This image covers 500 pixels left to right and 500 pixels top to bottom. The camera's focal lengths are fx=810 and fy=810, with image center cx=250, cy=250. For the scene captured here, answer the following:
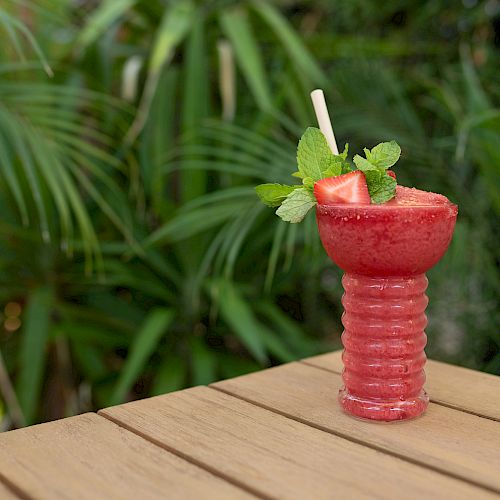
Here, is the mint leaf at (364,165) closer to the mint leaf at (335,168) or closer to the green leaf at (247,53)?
the mint leaf at (335,168)

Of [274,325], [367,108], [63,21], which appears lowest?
[274,325]

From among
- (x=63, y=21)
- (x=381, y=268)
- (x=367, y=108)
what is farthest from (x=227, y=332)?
(x=381, y=268)

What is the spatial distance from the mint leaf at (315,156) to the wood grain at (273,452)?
259 mm

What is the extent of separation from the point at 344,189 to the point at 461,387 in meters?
0.30

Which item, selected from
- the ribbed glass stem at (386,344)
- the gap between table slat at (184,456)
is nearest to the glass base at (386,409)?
the ribbed glass stem at (386,344)

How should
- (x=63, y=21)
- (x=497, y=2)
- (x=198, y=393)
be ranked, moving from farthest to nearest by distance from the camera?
(x=497, y=2)
(x=63, y=21)
(x=198, y=393)

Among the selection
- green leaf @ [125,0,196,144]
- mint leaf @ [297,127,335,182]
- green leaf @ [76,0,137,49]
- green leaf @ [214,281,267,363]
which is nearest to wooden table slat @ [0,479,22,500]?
mint leaf @ [297,127,335,182]

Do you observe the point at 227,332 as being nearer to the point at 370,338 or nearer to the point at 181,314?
the point at 181,314

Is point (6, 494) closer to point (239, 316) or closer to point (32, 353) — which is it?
point (239, 316)

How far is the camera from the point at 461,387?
3.13 ft

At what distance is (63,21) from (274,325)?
35.4 inches

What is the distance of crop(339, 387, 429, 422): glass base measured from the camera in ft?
2.74

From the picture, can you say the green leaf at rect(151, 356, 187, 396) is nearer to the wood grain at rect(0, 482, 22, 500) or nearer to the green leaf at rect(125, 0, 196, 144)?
the green leaf at rect(125, 0, 196, 144)

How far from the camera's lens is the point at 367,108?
2.00 meters
